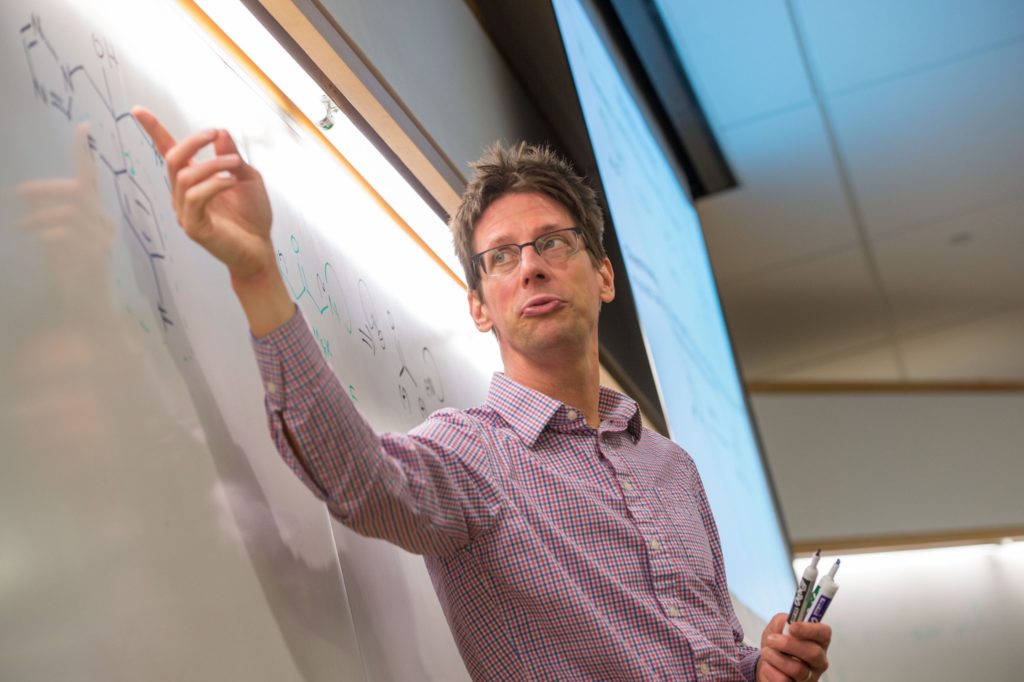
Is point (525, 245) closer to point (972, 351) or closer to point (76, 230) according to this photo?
point (76, 230)

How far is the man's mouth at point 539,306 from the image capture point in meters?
1.01

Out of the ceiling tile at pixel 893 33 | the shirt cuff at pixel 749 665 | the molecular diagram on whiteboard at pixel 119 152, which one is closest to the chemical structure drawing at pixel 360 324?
the molecular diagram on whiteboard at pixel 119 152

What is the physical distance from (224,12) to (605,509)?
19.8 inches

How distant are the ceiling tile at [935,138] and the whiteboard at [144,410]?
2513 mm

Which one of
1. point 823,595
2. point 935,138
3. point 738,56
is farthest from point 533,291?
point 935,138

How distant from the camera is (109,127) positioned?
2.25ft

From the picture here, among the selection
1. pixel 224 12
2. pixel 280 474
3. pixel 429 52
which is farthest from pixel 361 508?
pixel 429 52

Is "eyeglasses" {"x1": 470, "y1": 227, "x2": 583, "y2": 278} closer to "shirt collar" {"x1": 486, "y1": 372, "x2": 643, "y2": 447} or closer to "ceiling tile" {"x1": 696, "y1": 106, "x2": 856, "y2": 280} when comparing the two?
"shirt collar" {"x1": 486, "y1": 372, "x2": 643, "y2": 447}

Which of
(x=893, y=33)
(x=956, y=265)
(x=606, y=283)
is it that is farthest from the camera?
(x=956, y=265)

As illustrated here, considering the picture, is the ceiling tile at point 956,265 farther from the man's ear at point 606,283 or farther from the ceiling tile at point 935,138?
the man's ear at point 606,283

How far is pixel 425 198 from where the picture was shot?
4.06 feet

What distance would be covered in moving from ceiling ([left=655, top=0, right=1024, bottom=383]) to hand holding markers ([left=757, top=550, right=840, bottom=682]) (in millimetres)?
1931

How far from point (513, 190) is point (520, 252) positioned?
0.08 metres

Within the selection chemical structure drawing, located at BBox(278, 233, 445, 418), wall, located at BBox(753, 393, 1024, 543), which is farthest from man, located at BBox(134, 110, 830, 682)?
wall, located at BBox(753, 393, 1024, 543)
